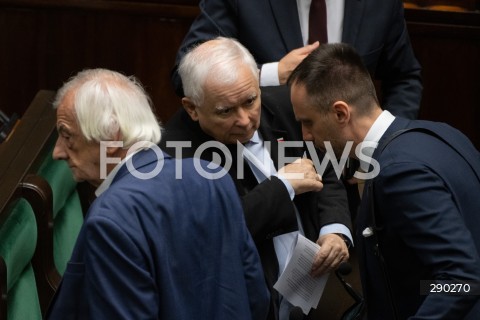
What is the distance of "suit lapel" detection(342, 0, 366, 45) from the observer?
291 cm

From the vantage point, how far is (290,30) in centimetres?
289

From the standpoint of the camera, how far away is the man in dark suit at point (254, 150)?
7.73 ft

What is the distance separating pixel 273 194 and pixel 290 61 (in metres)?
0.51

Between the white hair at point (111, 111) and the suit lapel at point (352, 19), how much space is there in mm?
1098

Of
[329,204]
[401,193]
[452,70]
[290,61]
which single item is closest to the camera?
[401,193]

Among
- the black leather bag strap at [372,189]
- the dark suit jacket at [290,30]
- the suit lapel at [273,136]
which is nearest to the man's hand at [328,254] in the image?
the suit lapel at [273,136]

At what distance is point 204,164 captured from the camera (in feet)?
6.66

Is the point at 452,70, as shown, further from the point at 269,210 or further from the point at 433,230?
the point at 433,230

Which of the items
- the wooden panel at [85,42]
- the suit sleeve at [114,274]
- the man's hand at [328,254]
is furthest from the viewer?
the wooden panel at [85,42]

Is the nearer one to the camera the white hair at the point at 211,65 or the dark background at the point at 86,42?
the white hair at the point at 211,65

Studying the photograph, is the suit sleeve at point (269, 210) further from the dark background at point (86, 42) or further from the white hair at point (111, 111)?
the dark background at point (86, 42)

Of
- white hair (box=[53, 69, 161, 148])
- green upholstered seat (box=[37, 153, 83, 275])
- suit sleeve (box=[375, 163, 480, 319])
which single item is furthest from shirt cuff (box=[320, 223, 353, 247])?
green upholstered seat (box=[37, 153, 83, 275])

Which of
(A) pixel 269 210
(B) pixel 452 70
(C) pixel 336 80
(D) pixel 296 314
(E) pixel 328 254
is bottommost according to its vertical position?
(B) pixel 452 70

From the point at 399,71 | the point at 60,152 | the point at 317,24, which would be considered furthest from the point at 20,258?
the point at 399,71
